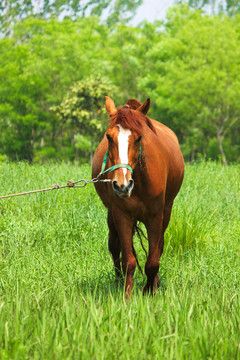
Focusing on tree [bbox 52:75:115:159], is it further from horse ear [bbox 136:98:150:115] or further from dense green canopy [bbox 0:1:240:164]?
horse ear [bbox 136:98:150:115]

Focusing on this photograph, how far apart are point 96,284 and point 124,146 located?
1184 mm

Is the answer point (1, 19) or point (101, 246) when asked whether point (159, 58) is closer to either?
point (1, 19)

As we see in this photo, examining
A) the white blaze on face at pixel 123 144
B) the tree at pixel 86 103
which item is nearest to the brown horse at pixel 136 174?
the white blaze on face at pixel 123 144

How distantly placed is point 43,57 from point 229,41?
44.7ft

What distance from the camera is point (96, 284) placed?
3.93 m

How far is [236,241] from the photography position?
20.3 ft

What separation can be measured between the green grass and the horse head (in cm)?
84

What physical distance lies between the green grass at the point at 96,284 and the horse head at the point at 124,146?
2.75 feet

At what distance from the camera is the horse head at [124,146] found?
3498 millimetres

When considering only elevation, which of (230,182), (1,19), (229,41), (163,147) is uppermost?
(1,19)

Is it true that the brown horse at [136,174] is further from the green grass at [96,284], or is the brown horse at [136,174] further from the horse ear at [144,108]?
the green grass at [96,284]

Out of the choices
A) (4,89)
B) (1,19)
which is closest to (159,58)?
(4,89)

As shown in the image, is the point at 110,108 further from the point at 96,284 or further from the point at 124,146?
the point at 96,284

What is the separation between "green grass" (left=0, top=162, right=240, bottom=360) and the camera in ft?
9.41
